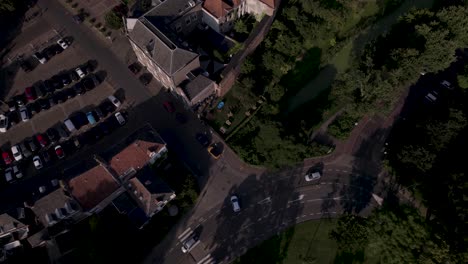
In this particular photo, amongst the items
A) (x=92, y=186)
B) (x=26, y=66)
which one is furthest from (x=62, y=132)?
(x=26, y=66)

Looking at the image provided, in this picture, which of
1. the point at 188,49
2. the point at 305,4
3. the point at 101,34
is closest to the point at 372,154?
the point at 305,4

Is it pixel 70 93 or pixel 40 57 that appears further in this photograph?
pixel 40 57

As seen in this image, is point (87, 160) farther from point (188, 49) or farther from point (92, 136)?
point (188, 49)

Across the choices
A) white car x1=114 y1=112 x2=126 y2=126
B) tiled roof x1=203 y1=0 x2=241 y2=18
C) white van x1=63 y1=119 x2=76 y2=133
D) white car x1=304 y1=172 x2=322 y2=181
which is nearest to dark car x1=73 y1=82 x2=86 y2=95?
white van x1=63 y1=119 x2=76 y2=133

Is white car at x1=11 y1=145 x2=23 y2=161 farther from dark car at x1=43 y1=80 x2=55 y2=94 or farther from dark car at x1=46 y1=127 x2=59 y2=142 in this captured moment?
dark car at x1=43 y1=80 x2=55 y2=94

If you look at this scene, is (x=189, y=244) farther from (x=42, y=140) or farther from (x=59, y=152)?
(x=42, y=140)

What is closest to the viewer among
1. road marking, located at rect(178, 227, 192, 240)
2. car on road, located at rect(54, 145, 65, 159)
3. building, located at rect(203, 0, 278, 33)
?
road marking, located at rect(178, 227, 192, 240)

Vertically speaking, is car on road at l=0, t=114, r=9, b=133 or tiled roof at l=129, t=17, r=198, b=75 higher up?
car on road at l=0, t=114, r=9, b=133
